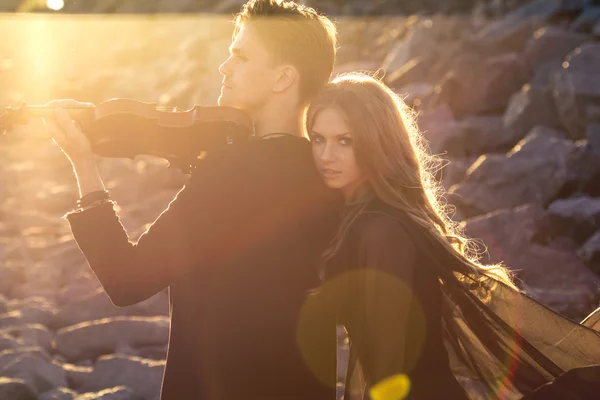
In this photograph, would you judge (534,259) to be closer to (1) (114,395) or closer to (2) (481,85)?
(1) (114,395)

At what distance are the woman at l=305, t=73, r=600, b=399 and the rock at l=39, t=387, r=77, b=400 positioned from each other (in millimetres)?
3895

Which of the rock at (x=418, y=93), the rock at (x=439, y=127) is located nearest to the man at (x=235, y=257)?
the rock at (x=439, y=127)

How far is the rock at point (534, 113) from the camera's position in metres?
11.1

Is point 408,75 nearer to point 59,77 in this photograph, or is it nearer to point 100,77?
point 100,77

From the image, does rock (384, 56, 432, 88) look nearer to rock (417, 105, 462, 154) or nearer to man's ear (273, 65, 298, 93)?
rock (417, 105, 462, 154)

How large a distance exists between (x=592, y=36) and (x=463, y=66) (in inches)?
99.0

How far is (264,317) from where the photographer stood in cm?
274

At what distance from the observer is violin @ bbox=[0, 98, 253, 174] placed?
2.95m

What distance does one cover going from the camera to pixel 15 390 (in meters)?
5.99

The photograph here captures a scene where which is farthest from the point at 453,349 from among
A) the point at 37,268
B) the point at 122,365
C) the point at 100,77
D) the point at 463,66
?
the point at 100,77

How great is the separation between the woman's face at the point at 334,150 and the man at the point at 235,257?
2.2 inches

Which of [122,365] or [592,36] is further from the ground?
[592,36]

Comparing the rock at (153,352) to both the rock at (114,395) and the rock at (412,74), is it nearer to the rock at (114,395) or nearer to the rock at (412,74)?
the rock at (114,395)

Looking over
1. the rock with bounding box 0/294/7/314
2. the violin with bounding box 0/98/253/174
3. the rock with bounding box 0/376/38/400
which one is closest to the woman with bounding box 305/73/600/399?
the violin with bounding box 0/98/253/174
